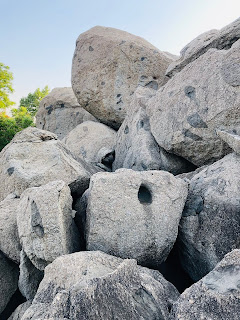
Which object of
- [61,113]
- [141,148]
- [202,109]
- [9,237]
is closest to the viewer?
[9,237]

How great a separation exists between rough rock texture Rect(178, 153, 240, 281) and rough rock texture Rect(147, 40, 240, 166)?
64cm

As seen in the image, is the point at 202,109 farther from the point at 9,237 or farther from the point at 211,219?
the point at 9,237

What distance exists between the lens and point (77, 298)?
225cm

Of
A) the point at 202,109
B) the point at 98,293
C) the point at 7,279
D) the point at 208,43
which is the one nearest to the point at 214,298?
the point at 98,293

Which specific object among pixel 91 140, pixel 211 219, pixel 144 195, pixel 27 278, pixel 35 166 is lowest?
pixel 27 278

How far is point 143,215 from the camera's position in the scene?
332cm

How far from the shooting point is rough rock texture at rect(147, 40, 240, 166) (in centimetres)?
415

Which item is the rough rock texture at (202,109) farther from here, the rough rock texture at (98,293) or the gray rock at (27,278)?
the gray rock at (27,278)

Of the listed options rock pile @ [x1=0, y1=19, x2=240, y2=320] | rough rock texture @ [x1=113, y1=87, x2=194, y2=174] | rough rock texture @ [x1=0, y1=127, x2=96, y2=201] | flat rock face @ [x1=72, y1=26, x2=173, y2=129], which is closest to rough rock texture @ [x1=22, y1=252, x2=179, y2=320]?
rock pile @ [x1=0, y1=19, x2=240, y2=320]

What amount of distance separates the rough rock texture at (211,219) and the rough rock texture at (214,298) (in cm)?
105

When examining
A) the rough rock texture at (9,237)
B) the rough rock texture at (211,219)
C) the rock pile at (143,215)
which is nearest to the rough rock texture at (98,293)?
the rock pile at (143,215)

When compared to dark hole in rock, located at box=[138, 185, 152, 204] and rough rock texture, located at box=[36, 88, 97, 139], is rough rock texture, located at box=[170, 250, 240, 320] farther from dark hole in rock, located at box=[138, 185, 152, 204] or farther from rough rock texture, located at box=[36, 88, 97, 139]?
rough rock texture, located at box=[36, 88, 97, 139]

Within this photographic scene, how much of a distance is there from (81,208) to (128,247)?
1050 mm

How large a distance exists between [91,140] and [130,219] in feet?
15.1
